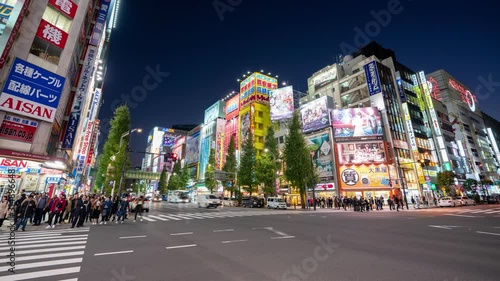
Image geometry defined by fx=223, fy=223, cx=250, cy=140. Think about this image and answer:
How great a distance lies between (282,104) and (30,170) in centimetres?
4266

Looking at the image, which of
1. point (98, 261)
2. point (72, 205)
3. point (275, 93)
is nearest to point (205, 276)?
point (98, 261)

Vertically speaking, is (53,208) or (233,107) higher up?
(233,107)

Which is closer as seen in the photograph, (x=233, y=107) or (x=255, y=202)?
(x=255, y=202)

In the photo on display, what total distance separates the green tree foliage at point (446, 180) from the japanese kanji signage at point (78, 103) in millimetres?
59276

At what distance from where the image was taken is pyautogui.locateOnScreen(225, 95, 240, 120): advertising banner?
6968 cm

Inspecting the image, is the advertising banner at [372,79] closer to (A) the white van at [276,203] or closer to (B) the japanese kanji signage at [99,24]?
(A) the white van at [276,203]

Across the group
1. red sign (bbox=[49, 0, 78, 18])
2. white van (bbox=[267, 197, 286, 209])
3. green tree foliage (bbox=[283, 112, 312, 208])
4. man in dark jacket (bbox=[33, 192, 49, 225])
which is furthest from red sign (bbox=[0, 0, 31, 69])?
green tree foliage (bbox=[283, 112, 312, 208])

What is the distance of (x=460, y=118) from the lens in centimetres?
6706

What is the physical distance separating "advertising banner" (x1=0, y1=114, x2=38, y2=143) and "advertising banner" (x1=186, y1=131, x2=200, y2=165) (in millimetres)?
72866

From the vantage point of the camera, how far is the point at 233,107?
236 ft

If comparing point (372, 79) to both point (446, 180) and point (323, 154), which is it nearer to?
point (323, 154)

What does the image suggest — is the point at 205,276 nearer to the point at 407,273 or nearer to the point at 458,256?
the point at 407,273

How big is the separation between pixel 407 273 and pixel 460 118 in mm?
87400

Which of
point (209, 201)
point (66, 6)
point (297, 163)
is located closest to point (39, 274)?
point (66, 6)
